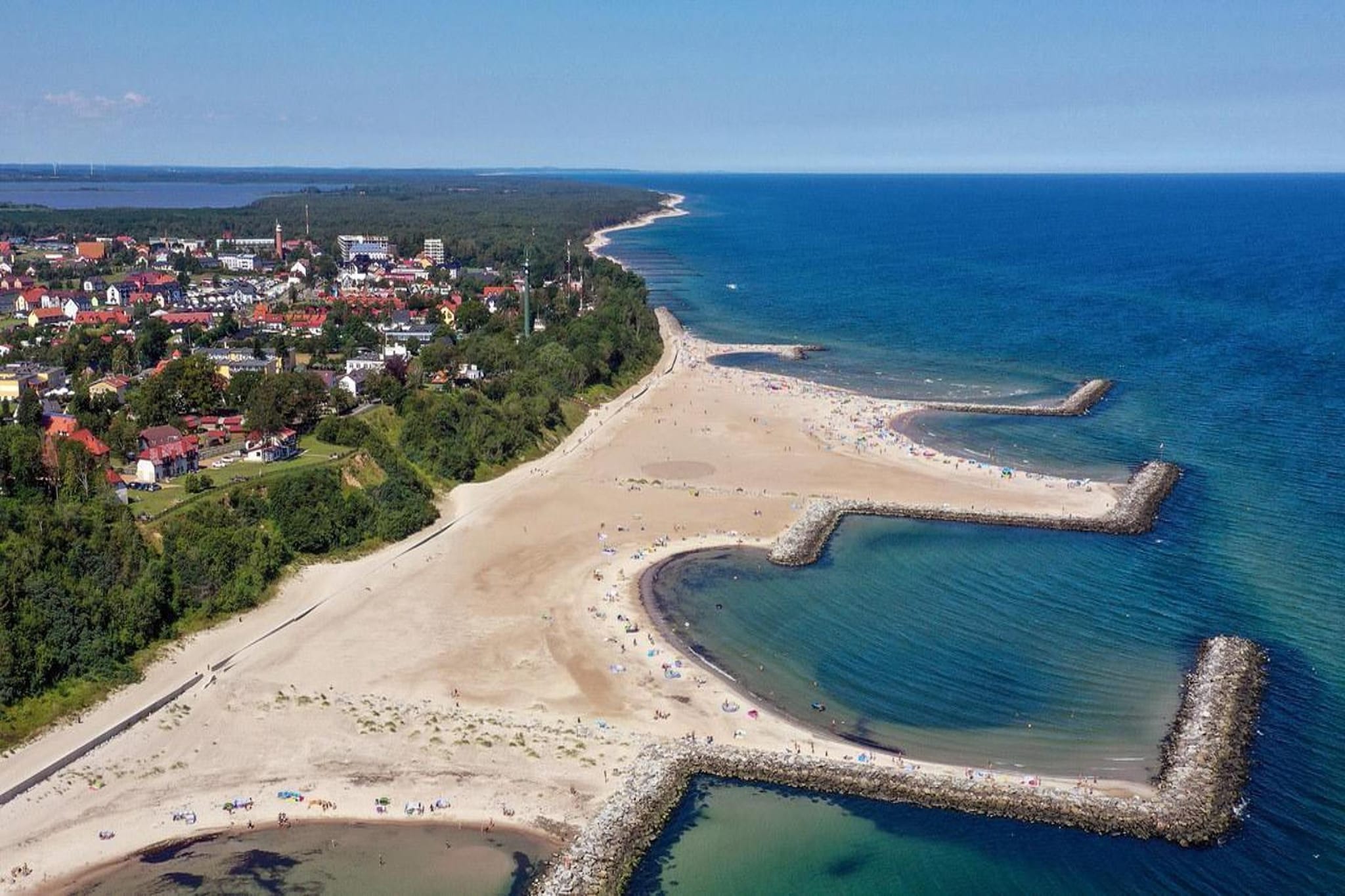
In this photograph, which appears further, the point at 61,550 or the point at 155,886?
the point at 61,550

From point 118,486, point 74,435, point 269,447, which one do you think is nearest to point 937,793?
point 118,486

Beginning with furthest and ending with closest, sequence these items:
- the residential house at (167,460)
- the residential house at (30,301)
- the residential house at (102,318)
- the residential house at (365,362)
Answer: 1. the residential house at (30,301)
2. the residential house at (102,318)
3. the residential house at (365,362)
4. the residential house at (167,460)

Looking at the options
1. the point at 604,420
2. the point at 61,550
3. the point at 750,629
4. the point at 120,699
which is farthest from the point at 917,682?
the point at 604,420

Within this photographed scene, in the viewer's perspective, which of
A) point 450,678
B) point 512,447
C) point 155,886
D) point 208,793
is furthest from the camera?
point 512,447

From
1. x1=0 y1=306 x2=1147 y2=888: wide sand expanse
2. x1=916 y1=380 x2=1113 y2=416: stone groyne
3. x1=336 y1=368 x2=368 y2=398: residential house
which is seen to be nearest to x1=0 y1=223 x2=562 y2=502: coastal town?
x1=336 y1=368 x2=368 y2=398: residential house

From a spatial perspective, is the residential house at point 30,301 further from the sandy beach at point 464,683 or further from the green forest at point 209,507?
the sandy beach at point 464,683

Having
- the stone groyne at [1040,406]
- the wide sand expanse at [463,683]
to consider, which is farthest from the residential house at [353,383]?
the stone groyne at [1040,406]

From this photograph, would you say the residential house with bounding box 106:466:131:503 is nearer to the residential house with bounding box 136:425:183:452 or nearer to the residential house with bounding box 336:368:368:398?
the residential house with bounding box 136:425:183:452

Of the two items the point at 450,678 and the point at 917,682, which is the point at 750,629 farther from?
the point at 450,678
